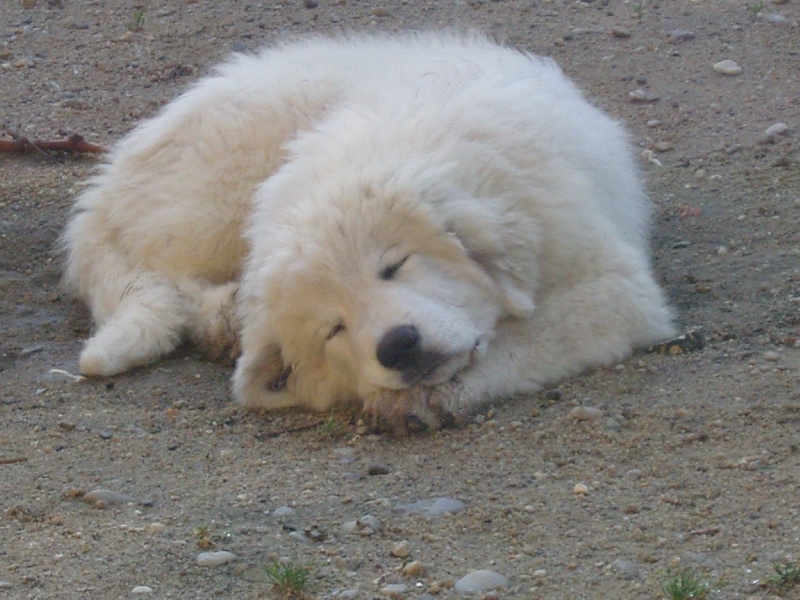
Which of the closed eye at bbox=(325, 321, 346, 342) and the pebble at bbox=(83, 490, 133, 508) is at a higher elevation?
the closed eye at bbox=(325, 321, 346, 342)

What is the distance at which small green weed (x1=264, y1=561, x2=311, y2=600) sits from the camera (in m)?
2.79

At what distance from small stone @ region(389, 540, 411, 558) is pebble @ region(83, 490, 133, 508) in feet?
2.94

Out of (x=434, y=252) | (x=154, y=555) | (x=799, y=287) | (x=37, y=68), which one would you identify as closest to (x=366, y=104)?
(x=434, y=252)

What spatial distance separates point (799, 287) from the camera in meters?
4.73

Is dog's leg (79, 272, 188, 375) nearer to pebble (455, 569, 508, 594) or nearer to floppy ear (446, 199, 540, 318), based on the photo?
floppy ear (446, 199, 540, 318)

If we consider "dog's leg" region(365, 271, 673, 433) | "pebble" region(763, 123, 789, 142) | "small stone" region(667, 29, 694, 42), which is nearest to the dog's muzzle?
"dog's leg" region(365, 271, 673, 433)

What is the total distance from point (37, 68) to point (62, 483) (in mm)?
5163

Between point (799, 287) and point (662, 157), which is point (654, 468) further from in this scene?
point (662, 157)

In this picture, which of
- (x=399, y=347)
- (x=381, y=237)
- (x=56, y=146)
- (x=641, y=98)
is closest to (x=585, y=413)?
(x=399, y=347)

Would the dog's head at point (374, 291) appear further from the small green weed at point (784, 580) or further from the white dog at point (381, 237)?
the small green weed at point (784, 580)

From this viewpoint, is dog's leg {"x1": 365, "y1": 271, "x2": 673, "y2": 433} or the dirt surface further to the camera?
dog's leg {"x1": 365, "y1": 271, "x2": 673, "y2": 433}

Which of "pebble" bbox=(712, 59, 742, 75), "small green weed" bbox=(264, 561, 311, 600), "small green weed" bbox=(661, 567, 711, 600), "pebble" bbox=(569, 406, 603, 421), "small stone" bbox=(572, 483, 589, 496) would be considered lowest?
"pebble" bbox=(712, 59, 742, 75)

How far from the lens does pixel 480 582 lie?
9.25 feet

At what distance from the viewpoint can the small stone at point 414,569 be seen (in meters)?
2.90
